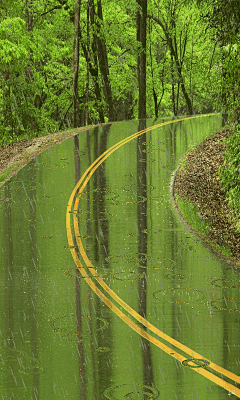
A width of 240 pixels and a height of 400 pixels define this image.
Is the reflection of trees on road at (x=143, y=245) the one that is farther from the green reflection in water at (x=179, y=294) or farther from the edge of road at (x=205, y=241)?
the edge of road at (x=205, y=241)

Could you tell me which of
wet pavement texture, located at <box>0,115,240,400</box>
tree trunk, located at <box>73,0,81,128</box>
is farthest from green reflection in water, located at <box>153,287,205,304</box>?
tree trunk, located at <box>73,0,81,128</box>

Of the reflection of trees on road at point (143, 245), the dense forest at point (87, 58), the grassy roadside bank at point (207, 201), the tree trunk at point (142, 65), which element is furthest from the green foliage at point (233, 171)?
the tree trunk at point (142, 65)

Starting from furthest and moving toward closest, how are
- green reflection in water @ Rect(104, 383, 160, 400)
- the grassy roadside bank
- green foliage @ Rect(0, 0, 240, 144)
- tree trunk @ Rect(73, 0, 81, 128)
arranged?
tree trunk @ Rect(73, 0, 81, 128), green foliage @ Rect(0, 0, 240, 144), the grassy roadside bank, green reflection in water @ Rect(104, 383, 160, 400)

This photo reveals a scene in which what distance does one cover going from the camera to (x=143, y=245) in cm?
1359

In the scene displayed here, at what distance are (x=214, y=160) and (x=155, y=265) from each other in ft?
34.8

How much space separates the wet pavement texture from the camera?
7.18 m

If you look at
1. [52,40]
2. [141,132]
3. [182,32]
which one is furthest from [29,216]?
[182,32]

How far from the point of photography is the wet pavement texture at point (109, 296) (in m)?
7.18

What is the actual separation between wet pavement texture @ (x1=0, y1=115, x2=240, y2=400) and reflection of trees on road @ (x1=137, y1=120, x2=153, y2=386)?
1.2 inches

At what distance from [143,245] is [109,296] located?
11.2 feet

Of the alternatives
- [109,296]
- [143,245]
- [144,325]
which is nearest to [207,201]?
[143,245]

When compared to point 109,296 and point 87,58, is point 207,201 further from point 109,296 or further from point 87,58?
point 87,58

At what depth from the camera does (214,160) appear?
21828 mm

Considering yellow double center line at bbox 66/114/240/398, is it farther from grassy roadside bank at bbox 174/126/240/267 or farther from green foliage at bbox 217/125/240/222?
green foliage at bbox 217/125/240/222
